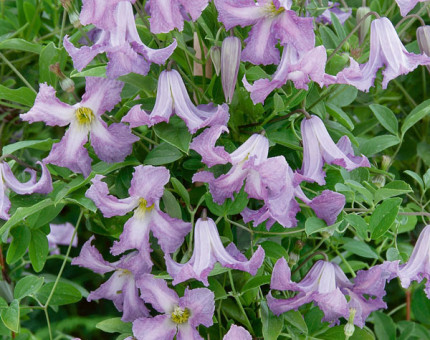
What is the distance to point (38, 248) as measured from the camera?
0.88 meters

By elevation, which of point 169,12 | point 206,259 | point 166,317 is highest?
point 169,12

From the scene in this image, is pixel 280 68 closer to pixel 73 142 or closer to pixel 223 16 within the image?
pixel 223 16

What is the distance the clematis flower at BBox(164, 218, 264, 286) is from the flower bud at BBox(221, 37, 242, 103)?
5.9 inches

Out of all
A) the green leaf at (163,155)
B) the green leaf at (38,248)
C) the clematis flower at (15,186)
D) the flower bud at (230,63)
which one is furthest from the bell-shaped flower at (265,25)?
the green leaf at (38,248)

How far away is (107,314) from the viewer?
148 centimetres


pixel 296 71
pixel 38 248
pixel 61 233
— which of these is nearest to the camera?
pixel 296 71

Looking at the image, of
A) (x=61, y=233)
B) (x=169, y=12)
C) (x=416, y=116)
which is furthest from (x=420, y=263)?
(x=61, y=233)

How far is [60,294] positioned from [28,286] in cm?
8

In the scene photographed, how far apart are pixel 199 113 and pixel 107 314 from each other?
87 cm

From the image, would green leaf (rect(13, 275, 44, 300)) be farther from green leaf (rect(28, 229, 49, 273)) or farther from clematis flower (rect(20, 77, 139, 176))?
clematis flower (rect(20, 77, 139, 176))

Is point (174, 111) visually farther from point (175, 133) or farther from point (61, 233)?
point (61, 233)

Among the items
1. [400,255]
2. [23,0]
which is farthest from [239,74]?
[23,0]

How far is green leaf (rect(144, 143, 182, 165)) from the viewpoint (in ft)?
2.49

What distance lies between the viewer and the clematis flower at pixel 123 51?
684 millimetres
